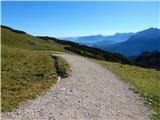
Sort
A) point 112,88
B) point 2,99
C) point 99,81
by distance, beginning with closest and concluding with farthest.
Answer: point 2,99 < point 112,88 < point 99,81

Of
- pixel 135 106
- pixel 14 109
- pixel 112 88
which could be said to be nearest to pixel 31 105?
pixel 14 109

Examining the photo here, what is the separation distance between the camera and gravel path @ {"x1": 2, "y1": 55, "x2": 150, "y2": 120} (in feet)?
62.2

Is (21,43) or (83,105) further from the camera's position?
(21,43)

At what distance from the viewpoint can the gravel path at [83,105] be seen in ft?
62.2

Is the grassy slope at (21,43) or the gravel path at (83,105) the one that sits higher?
the grassy slope at (21,43)

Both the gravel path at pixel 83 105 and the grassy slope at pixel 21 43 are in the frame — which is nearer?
the gravel path at pixel 83 105

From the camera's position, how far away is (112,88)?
29.1 m

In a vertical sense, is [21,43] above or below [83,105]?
above

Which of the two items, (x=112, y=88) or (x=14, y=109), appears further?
(x=112, y=88)

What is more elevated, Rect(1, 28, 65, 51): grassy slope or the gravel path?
Rect(1, 28, 65, 51): grassy slope

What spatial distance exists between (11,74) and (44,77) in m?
4.16

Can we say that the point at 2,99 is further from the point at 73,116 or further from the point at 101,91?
the point at 101,91

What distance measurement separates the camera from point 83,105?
2161 centimetres

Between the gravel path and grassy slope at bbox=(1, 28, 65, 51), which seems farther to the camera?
grassy slope at bbox=(1, 28, 65, 51)
